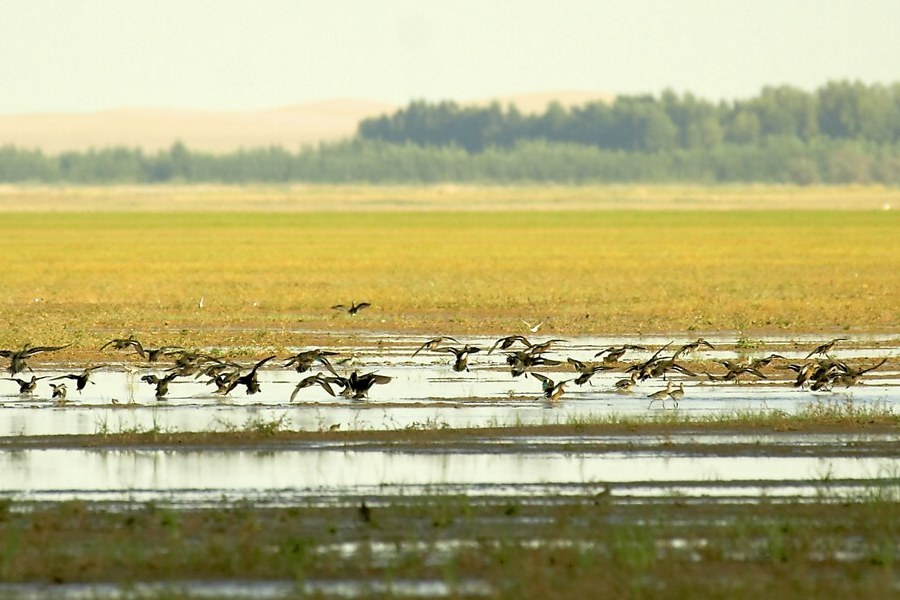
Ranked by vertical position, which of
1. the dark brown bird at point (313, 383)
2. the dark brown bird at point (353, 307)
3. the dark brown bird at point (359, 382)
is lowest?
the dark brown bird at point (353, 307)

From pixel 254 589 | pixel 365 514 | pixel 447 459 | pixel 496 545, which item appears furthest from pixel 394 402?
pixel 254 589

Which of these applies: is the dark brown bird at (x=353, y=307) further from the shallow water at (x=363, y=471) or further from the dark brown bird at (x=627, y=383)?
the shallow water at (x=363, y=471)

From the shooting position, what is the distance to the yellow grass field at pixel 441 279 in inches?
1268

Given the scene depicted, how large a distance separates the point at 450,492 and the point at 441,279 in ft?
115

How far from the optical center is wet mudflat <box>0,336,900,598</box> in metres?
10.1

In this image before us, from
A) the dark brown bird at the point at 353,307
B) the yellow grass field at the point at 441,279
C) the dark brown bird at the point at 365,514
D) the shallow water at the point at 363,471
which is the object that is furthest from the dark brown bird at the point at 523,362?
the dark brown bird at the point at 365,514

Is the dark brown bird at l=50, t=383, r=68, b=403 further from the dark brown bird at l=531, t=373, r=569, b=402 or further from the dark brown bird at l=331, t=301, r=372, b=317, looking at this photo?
the dark brown bird at l=331, t=301, r=372, b=317

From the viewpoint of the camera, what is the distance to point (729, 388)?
818 inches

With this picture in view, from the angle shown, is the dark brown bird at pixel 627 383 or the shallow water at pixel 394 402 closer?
the shallow water at pixel 394 402

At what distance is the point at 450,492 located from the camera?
505 inches

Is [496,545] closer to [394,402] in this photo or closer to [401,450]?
[401,450]

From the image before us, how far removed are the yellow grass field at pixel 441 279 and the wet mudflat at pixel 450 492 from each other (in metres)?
10.2

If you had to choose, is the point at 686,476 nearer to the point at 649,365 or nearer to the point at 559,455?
the point at 559,455

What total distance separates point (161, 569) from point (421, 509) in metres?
2.32
